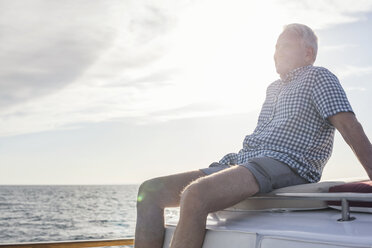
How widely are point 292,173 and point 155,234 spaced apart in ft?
2.19

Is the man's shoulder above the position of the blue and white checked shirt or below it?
above

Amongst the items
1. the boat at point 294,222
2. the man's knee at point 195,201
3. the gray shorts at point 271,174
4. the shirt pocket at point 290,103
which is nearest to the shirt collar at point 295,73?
the shirt pocket at point 290,103

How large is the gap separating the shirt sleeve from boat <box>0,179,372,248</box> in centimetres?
33

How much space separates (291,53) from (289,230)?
113 cm

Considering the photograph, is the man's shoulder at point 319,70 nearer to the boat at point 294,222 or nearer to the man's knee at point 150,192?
the boat at point 294,222

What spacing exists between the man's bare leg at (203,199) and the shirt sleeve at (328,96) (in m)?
0.51

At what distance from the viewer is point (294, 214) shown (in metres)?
1.75

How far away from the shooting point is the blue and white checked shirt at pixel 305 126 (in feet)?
6.71

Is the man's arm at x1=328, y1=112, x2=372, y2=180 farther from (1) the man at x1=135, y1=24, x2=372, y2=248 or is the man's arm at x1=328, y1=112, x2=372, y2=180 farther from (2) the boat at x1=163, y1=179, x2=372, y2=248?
(2) the boat at x1=163, y1=179, x2=372, y2=248

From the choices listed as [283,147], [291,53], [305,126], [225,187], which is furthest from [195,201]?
[291,53]

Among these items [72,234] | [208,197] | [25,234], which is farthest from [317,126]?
[25,234]

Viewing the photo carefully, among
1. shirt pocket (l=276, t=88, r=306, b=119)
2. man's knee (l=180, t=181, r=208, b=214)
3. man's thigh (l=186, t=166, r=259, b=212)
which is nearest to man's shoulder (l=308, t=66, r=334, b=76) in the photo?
shirt pocket (l=276, t=88, r=306, b=119)

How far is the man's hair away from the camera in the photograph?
2.33 meters

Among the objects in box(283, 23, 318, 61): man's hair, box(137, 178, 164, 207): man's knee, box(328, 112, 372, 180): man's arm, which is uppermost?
box(283, 23, 318, 61): man's hair
